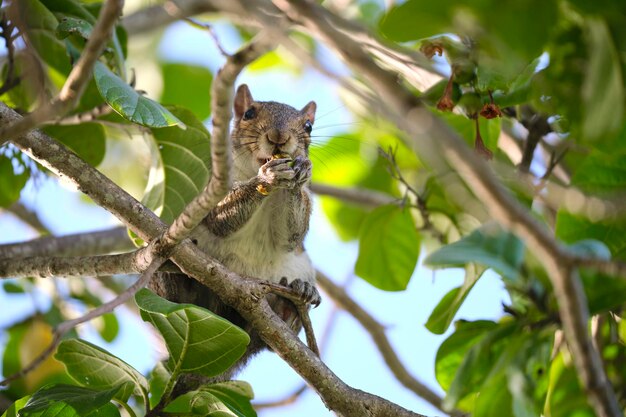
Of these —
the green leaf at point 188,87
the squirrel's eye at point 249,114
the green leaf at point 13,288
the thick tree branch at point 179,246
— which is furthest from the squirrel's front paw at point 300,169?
the green leaf at point 188,87

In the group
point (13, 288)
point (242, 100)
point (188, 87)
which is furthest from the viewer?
point (188, 87)

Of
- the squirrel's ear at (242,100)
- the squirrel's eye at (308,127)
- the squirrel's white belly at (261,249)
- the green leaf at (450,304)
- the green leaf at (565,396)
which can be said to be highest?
the squirrel's ear at (242,100)

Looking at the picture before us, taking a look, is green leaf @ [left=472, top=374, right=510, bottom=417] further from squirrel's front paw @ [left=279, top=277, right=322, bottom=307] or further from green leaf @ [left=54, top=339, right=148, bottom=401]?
squirrel's front paw @ [left=279, top=277, right=322, bottom=307]

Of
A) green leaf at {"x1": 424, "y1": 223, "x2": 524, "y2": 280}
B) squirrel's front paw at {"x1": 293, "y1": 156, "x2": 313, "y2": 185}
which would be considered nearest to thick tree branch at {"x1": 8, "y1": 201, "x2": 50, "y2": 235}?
squirrel's front paw at {"x1": 293, "y1": 156, "x2": 313, "y2": 185}

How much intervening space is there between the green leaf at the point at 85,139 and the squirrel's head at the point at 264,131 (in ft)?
2.23

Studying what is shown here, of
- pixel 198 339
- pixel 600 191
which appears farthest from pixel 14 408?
pixel 600 191

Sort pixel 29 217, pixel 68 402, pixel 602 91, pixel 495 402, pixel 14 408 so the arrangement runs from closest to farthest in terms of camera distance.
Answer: pixel 602 91, pixel 495 402, pixel 68 402, pixel 14 408, pixel 29 217

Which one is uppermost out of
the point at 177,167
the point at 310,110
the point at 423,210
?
the point at 310,110

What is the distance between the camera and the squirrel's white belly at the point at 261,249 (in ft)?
12.3

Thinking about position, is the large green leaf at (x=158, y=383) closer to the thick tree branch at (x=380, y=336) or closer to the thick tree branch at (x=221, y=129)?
the thick tree branch at (x=221, y=129)

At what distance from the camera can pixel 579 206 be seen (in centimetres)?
148

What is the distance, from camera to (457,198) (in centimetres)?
167

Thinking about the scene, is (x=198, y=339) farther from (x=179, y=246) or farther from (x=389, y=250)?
(x=389, y=250)

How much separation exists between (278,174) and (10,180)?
123cm
